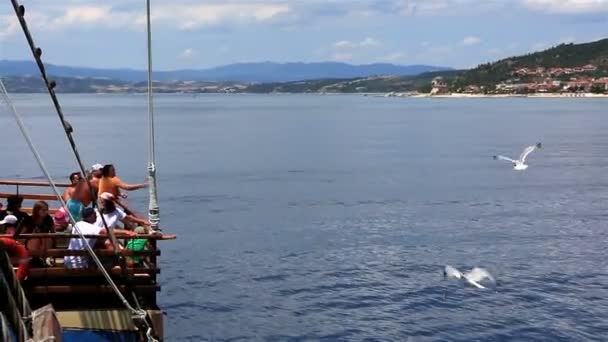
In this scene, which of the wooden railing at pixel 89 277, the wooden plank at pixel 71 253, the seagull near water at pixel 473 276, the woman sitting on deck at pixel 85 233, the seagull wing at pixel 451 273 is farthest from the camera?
the seagull wing at pixel 451 273

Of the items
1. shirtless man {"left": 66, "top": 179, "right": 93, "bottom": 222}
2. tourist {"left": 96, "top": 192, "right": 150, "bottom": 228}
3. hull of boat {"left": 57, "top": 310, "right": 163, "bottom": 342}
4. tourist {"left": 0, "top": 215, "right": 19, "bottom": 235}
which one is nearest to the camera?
hull of boat {"left": 57, "top": 310, "right": 163, "bottom": 342}

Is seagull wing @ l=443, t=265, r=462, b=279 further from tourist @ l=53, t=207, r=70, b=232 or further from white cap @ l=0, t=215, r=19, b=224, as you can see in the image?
white cap @ l=0, t=215, r=19, b=224

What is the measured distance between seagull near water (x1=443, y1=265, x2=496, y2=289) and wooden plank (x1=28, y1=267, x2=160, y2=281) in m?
11.4

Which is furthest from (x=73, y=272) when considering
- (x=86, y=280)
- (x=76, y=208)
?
(x=76, y=208)

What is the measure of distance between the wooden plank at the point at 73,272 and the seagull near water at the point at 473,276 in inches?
450

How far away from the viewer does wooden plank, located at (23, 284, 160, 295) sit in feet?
40.4

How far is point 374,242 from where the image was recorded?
28.3m

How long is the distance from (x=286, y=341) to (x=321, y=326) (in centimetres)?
119

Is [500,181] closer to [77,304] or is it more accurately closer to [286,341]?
[286,341]

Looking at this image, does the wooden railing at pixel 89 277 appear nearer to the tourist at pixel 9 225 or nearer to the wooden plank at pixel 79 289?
the wooden plank at pixel 79 289

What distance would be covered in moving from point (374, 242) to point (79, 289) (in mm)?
16672

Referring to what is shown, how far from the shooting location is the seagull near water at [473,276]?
22234 millimetres

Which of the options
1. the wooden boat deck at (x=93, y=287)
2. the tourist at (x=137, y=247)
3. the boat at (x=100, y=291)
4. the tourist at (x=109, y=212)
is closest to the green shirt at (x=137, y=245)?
the tourist at (x=137, y=247)

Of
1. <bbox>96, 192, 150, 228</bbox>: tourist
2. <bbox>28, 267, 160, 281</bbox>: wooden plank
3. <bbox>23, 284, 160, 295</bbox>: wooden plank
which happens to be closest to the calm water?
<bbox>96, 192, 150, 228</bbox>: tourist
